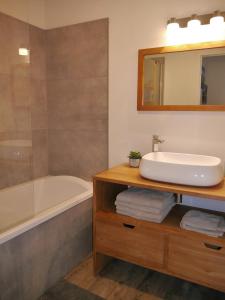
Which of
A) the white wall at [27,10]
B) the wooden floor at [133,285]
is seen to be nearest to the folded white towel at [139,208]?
the wooden floor at [133,285]

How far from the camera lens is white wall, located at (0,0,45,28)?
2.20 meters

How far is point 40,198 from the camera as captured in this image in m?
2.50

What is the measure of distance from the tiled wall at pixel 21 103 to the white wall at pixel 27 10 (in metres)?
0.05

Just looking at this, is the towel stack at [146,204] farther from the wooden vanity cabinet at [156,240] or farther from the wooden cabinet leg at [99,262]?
the wooden cabinet leg at [99,262]

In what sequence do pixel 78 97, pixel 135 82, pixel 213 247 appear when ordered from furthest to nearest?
pixel 78 97, pixel 135 82, pixel 213 247

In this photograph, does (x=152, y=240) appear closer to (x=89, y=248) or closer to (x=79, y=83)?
(x=89, y=248)

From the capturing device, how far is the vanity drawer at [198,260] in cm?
147

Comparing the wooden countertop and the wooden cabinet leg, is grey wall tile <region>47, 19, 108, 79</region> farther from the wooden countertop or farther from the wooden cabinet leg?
the wooden cabinet leg

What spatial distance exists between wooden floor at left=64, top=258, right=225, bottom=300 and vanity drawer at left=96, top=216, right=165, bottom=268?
21 cm

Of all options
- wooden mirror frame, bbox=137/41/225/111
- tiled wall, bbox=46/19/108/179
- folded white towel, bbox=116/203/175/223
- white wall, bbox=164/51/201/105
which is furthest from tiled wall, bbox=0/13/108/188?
folded white towel, bbox=116/203/175/223

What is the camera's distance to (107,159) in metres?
2.37

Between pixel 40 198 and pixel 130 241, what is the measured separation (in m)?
1.13

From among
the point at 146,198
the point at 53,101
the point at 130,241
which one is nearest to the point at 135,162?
the point at 146,198

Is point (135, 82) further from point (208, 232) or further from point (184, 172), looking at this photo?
point (208, 232)
